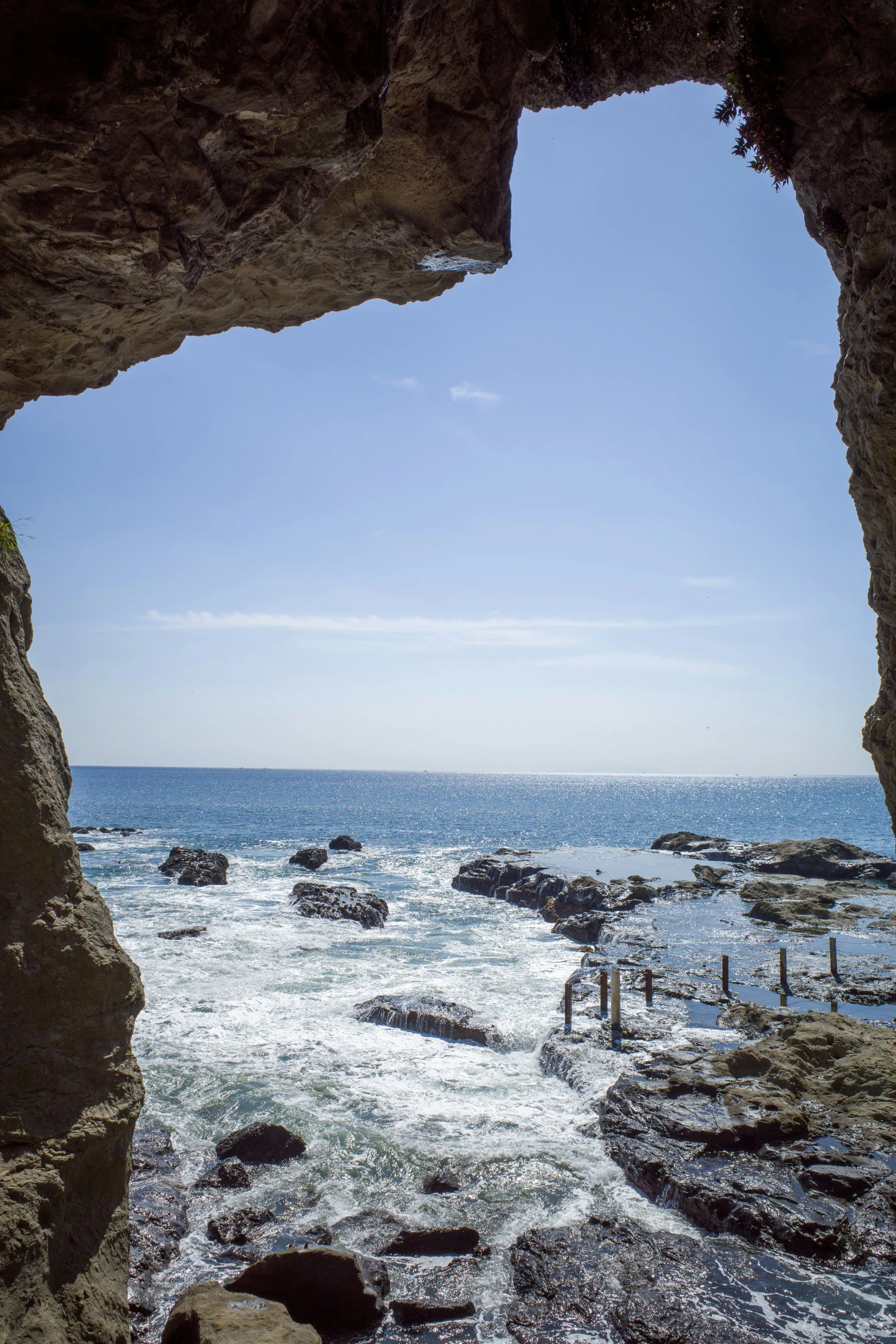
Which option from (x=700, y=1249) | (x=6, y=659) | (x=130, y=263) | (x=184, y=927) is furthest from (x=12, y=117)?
(x=184, y=927)

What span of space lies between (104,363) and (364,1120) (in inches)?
581

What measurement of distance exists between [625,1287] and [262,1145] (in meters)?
7.06

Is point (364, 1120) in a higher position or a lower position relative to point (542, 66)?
lower

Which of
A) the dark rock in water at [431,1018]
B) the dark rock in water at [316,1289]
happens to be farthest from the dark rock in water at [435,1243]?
the dark rock in water at [431,1018]

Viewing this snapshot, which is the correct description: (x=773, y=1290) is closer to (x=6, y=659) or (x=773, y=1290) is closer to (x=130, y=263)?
(x=6, y=659)

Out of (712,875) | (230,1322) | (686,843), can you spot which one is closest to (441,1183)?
(230,1322)

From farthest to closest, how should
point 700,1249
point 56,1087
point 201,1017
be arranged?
1. point 201,1017
2. point 700,1249
3. point 56,1087

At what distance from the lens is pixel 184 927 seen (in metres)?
32.0

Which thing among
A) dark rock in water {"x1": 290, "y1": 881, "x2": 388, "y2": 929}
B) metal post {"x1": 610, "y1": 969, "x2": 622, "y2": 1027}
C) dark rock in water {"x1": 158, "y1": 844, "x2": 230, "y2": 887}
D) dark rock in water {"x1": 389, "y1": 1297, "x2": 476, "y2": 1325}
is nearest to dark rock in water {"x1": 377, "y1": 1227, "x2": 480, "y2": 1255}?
dark rock in water {"x1": 389, "y1": 1297, "x2": 476, "y2": 1325}

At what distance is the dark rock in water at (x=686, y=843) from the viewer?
67375mm

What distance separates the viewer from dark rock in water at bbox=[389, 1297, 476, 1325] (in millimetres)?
9523

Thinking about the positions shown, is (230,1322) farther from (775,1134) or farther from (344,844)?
(344,844)

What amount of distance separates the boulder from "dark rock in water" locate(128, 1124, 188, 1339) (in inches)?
80.4

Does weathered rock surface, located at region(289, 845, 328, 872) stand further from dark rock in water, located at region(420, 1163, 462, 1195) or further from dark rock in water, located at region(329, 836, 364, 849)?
dark rock in water, located at region(420, 1163, 462, 1195)
